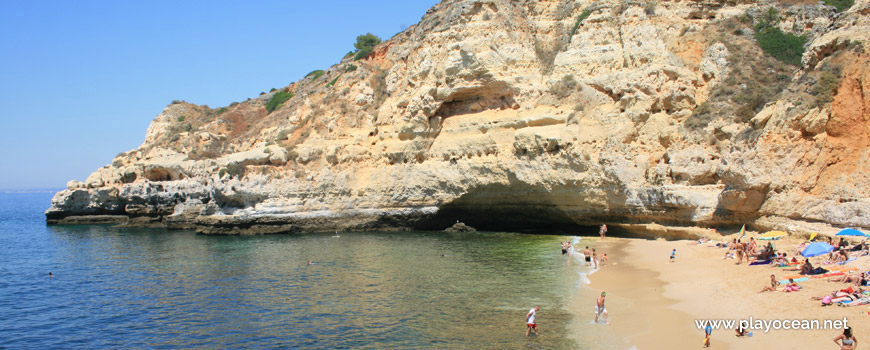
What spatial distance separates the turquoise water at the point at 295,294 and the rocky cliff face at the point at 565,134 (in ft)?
12.5

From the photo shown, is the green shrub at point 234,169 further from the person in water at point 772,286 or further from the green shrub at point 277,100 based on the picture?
the person in water at point 772,286

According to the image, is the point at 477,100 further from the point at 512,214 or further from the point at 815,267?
the point at 815,267

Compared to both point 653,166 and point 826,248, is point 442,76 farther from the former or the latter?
point 826,248

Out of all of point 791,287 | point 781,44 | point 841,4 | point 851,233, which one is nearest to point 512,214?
point 781,44

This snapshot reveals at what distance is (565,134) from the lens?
2728 centimetres

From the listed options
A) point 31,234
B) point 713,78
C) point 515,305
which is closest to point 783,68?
point 713,78

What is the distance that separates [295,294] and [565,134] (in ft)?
51.3

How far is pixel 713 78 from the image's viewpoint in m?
27.2

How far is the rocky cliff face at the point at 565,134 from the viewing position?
20.2 metres

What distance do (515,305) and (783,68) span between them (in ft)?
66.5

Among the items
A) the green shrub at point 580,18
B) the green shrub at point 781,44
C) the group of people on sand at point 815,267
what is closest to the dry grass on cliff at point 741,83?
the green shrub at point 781,44

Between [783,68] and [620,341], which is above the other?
[783,68]

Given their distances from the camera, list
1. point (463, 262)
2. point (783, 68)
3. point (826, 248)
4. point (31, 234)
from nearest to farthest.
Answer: point (826, 248) → point (463, 262) → point (783, 68) → point (31, 234)

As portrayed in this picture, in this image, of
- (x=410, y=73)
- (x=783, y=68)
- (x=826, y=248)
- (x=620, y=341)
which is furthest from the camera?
(x=410, y=73)
